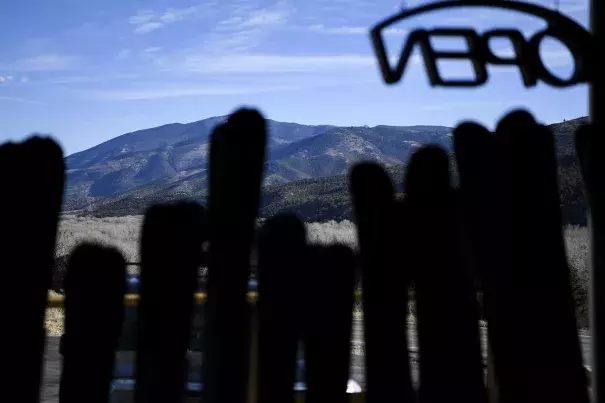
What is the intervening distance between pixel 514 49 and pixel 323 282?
186 centimetres

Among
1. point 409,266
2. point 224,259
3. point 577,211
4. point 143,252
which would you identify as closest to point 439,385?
point 409,266

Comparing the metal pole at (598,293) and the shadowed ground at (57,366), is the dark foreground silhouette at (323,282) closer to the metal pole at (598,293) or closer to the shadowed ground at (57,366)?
the metal pole at (598,293)

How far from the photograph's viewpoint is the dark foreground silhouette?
102 inches

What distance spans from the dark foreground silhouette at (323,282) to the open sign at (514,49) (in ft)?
3.56

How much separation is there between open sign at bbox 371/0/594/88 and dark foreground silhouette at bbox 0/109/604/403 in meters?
1.09

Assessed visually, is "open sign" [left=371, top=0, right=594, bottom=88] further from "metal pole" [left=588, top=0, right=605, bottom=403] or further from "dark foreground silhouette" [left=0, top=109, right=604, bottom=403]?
"dark foreground silhouette" [left=0, top=109, right=604, bottom=403]

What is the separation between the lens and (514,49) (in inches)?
161

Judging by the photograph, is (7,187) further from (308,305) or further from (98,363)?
(308,305)

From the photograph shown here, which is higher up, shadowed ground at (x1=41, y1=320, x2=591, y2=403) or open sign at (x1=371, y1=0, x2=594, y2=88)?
open sign at (x1=371, y1=0, x2=594, y2=88)

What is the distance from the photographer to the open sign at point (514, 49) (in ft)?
12.9

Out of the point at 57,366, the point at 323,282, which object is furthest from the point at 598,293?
the point at 57,366

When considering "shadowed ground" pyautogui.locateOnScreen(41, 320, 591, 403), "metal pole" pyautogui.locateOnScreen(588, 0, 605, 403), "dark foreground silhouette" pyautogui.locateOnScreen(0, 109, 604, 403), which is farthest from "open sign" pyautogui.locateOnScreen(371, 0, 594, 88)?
"shadowed ground" pyautogui.locateOnScreen(41, 320, 591, 403)

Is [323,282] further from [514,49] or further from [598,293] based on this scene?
[514,49]

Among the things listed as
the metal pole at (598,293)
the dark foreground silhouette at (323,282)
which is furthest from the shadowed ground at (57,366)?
the dark foreground silhouette at (323,282)
